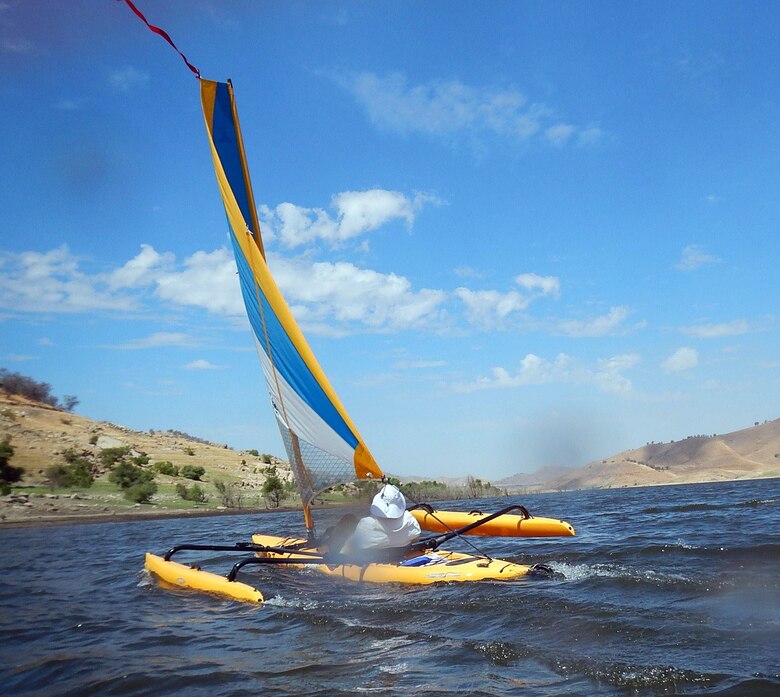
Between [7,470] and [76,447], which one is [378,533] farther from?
[76,447]

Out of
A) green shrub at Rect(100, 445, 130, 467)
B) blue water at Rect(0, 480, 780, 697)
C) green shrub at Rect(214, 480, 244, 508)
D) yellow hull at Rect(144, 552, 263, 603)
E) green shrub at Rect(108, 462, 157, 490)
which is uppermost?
green shrub at Rect(100, 445, 130, 467)

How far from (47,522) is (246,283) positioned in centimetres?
1660

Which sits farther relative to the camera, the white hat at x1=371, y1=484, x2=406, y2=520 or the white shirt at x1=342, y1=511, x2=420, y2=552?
the white shirt at x1=342, y1=511, x2=420, y2=552

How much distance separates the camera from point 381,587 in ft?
30.9

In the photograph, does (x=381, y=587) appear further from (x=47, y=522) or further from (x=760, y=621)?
(x=47, y=522)

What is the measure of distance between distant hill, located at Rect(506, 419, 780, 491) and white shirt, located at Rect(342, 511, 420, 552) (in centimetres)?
7339

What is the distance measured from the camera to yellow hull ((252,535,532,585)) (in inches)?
366

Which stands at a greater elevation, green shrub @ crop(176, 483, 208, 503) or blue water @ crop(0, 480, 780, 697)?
green shrub @ crop(176, 483, 208, 503)

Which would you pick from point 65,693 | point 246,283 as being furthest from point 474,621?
point 246,283

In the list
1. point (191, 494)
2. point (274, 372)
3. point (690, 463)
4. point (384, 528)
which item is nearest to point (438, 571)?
point (384, 528)

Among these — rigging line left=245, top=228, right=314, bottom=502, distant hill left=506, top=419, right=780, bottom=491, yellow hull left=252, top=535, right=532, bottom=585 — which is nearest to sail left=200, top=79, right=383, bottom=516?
rigging line left=245, top=228, right=314, bottom=502

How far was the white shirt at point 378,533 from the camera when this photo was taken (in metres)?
9.92

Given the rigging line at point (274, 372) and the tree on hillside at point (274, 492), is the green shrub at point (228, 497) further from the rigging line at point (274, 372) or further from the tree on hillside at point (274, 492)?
the rigging line at point (274, 372)

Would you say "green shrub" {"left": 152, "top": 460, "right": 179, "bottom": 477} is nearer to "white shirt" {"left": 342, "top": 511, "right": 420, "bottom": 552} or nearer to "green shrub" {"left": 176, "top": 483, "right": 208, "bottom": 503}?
"green shrub" {"left": 176, "top": 483, "right": 208, "bottom": 503}
